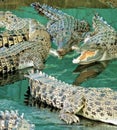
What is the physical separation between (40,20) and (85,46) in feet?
8.13

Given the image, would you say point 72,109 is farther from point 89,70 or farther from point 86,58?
point 86,58

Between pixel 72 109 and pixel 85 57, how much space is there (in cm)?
230

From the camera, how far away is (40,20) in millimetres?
10867

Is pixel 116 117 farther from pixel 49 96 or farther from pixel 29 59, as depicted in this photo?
pixel 29 59

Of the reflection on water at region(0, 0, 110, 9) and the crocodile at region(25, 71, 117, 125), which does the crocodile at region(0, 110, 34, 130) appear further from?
the reflection on water at region(0, 0, 110, 9)

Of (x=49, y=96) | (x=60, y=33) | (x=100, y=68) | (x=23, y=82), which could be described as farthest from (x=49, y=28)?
(x=49, y=96)

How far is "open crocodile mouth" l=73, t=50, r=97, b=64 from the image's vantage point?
838 centimetres

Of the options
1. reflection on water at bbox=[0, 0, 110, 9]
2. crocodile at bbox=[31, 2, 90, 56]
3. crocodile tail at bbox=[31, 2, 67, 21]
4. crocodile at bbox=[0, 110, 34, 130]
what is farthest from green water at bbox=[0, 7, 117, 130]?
reflection on water at bbox=[0, 0, 110, 9]

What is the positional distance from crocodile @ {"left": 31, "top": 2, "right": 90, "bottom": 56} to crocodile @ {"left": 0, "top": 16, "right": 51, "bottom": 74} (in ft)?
0.60

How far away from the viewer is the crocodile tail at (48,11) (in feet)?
34.7

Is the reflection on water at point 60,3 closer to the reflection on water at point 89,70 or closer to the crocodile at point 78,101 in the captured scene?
the reflection on water at point 89,70

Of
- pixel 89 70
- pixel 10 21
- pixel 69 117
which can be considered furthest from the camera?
pixel 10 21

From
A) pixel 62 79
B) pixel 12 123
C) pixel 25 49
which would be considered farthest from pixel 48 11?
pixel 12 123

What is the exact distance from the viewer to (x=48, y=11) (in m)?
10.9
